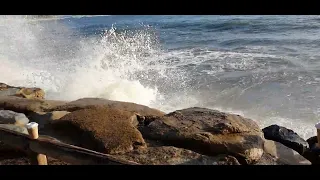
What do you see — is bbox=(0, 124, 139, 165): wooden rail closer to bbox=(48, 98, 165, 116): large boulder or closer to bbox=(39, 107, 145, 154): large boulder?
bbox=(39, 107, 145, 154): large boulder

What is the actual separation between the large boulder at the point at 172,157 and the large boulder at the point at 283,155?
0.72 meters

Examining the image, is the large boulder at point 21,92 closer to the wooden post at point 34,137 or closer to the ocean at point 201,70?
the ocean at point 201,70

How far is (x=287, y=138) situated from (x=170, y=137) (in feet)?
6.73

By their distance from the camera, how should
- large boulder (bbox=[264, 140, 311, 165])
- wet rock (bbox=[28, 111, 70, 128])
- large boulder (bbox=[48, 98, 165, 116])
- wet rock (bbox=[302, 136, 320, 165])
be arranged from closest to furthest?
1. large boulder (bbox=[264, 140, 311, 165])
2. wet rock (bbox=[302, 136, 320, 165])
3. wet rock (bbox=[28, 111, 70, 128])
4. large boulder (bbox=[48, 98, 165, 116])

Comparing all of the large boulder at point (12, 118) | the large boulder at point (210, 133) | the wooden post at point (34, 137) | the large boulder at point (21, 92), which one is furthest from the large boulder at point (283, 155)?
the large boulder at point (21, 92)

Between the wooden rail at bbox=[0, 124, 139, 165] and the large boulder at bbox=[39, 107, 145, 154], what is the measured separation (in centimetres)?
120

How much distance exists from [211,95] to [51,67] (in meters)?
7.97

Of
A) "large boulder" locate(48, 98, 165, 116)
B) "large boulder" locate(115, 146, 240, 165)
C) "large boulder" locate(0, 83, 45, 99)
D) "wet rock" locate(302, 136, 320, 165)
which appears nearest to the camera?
"large boulder" locate(115, 146, 240, 165)

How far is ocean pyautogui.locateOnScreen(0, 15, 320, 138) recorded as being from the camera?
32.8 feet

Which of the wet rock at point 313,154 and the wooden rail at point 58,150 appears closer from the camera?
the wooden rail at point 58,150

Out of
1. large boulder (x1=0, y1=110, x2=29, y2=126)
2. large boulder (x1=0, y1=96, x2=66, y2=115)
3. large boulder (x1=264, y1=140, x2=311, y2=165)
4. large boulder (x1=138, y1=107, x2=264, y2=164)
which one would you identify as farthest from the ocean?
large boulder (x1=0, y1=110, x2=29, y2=126)

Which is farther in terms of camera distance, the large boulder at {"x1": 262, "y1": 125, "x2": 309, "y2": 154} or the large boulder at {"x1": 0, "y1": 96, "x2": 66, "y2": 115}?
the large boulder at {"x1": 0, "y1": 96, "x2": 66, "y2": 115}

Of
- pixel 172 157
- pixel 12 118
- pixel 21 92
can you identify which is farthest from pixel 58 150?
pixel 21 92

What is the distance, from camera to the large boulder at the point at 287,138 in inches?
226
